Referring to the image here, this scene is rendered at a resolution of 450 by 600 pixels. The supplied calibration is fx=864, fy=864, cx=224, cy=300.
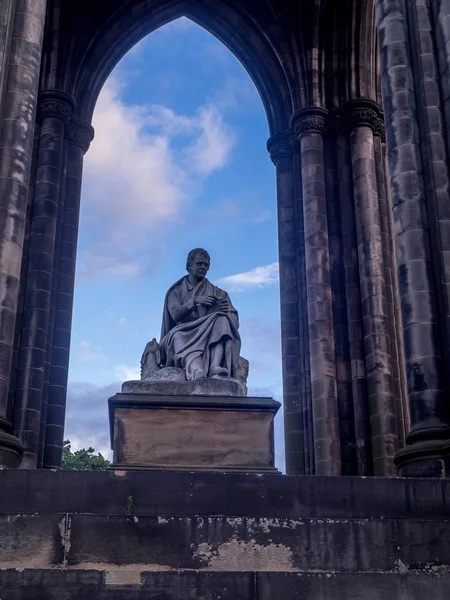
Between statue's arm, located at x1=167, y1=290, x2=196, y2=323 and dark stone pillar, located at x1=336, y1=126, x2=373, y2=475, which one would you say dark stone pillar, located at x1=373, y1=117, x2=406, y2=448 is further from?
statue's arm, located at x1=167, y1=290, x2=196, y2=323

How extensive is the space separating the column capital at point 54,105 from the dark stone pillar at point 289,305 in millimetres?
4582

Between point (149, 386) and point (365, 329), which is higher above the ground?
point (365, 329)

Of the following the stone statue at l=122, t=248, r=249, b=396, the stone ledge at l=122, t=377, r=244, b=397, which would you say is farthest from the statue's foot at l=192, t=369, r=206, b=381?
the stone ledge at l=122, t=377, r=244, b=397

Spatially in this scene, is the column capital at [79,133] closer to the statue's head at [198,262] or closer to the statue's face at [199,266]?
the statue's head at [198,262]

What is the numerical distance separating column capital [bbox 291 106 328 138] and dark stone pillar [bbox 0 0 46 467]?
306 inches

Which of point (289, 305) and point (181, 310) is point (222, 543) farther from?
point (289, 305)

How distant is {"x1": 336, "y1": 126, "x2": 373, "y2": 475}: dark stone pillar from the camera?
1585 cm

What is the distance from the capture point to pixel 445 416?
32.6 feet

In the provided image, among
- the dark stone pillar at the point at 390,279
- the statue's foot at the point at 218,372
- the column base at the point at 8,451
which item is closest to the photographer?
the column base at the point at 8,451

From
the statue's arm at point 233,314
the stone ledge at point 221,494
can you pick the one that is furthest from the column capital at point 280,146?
the stone ledge at point 221,494

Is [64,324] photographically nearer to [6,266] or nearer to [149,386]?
[149,386]

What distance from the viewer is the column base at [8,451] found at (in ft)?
30.1

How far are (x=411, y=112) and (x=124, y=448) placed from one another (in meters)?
5.87

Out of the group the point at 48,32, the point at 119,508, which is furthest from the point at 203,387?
the point at 48,32
